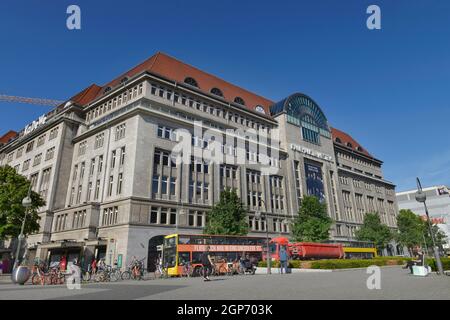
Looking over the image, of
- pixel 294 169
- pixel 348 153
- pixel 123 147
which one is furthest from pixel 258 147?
pixel 348 153

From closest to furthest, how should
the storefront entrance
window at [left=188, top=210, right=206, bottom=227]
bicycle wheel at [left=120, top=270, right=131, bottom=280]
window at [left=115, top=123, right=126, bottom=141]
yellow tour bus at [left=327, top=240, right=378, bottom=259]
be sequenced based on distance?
bicycle wheel at [left=120, top=270, right=131, bottom=280] < the storefront entrance < window at [left=188, top=210, right=206, bottom=227] < window at [left=115, top=123, right=126, bottom=141] < yellow tour bus at [left=327, top=240, right=378, bottom=259]

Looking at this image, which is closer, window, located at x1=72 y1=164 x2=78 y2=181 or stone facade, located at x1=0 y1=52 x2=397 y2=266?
stone facade, located at x1=0 y1=52 x2=397 y2=266

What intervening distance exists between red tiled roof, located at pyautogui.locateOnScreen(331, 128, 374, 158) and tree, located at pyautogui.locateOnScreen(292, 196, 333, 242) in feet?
110

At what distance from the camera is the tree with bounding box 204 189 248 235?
3666cm

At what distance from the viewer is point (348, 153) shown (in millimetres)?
78812

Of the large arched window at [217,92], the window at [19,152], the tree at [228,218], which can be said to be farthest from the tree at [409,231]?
the window at [19,152]

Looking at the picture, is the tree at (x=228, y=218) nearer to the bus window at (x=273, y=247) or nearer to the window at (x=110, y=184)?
the bus window at (x=273, y=247)

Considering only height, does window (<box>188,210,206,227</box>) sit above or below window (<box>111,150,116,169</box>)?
below

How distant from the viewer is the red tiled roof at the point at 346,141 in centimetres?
7895

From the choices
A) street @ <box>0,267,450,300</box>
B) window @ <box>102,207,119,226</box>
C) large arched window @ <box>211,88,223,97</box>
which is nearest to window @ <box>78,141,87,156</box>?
window @ <box>102,207,119,226</box>

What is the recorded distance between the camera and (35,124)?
6028 cm

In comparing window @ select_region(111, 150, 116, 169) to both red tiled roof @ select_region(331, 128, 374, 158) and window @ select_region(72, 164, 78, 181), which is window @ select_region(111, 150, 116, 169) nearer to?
window @ select_region(72, 164, 78, 181)
